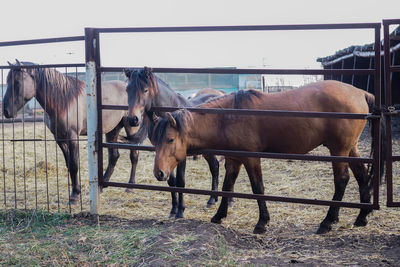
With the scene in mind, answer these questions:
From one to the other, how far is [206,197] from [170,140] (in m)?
2.51

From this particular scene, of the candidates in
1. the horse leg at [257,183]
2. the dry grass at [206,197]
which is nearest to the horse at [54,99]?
the dry grass at [206,197]

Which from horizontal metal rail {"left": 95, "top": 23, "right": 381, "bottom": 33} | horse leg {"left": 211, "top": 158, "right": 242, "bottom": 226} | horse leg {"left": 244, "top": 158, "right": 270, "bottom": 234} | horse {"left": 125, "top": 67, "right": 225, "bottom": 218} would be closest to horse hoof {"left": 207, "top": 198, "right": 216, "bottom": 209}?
horse {"left": 125, "top": 67, "right": 225, "bottom": 218}

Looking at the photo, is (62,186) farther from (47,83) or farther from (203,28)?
(203,28)

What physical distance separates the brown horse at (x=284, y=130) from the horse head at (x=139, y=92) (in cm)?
75

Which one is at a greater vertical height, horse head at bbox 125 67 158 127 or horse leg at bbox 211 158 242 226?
horse head at bbox 125 67 158 127

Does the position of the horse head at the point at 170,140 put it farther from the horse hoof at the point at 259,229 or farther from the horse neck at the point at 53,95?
the horse neck at the point at 53,95

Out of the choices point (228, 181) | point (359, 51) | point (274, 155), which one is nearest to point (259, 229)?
point (228, 181)

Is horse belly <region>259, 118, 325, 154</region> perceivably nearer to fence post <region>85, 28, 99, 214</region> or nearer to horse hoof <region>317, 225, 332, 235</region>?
horse hoof <region>317, 225, 332, 235</region>

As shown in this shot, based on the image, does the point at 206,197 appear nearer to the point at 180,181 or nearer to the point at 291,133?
the point at 180,181

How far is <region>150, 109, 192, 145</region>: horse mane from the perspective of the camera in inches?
166

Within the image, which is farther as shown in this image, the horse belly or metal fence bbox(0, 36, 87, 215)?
metal fence bbox(0, 36, 87, 215)

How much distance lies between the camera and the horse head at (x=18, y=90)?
5969 mm

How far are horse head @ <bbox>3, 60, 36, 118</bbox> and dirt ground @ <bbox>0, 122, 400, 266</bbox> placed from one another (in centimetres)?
83

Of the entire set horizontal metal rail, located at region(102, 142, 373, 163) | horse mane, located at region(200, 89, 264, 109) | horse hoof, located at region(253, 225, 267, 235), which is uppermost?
horse mane, located at region(200, 89, 264, 109)
